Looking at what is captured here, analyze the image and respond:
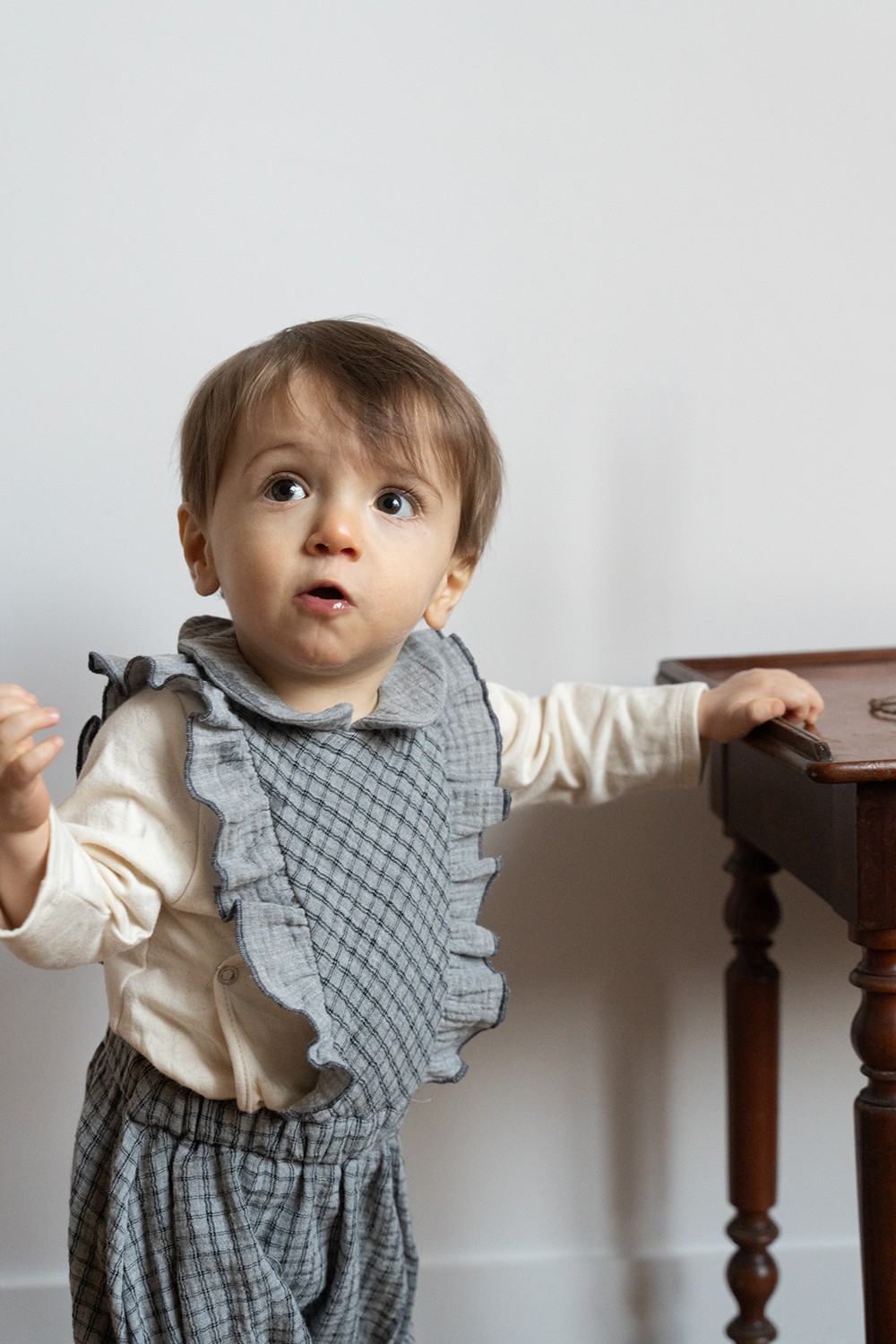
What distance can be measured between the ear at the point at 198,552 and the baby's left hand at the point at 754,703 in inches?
15.1

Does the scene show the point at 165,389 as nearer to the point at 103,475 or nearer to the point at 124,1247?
the point at 103,475

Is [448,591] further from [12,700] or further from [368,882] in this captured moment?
[12,700]

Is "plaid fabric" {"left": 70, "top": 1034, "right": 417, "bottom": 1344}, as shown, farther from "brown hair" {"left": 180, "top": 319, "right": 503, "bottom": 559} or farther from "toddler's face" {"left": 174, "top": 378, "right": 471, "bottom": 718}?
"brown hair" {"left": 180, "top": 319, "right": 503, "bottom": 559}

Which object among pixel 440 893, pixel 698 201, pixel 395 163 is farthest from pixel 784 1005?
pixel 395 163

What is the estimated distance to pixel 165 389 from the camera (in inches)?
45.7

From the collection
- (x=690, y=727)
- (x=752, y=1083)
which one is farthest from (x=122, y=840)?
(x=752, y=1083)

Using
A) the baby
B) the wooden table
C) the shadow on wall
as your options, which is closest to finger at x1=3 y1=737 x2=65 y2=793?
the baby

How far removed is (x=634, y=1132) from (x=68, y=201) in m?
1.05

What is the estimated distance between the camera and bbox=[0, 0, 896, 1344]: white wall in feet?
3.75

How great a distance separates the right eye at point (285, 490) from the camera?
32.4 inches

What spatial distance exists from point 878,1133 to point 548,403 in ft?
2.23

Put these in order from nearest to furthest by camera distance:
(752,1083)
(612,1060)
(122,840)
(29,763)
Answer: (29,763), (122,840), (752,1083), (612,1060)

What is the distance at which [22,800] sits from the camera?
667 mm

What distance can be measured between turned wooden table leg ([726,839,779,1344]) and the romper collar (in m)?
0.38
